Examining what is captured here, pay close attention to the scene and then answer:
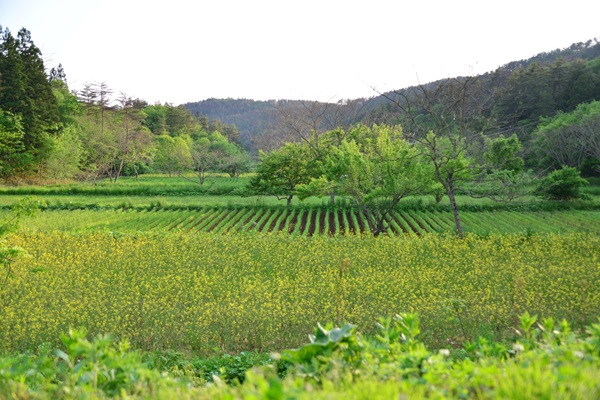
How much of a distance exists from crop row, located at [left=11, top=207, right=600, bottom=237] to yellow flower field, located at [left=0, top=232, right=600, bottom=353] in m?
5.54

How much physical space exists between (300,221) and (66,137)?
123ft

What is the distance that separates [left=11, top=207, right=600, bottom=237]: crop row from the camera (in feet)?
75.8

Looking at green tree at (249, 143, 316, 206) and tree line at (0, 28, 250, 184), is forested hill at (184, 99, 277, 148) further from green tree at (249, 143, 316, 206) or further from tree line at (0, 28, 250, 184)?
green tree at (249, 143, 316, 206)

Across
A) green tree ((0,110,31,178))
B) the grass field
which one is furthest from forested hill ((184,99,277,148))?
the grass field

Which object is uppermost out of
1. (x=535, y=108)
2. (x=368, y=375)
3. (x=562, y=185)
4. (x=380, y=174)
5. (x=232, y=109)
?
(x=232, y=109)

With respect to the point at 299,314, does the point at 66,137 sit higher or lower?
higher

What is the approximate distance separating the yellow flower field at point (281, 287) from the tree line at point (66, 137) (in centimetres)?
3308

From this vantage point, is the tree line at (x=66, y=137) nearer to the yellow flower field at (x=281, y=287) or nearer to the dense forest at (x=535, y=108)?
the dense forest at (x=535, y=108)

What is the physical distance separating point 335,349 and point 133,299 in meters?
9.26

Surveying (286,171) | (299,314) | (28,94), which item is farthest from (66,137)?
(299,314)

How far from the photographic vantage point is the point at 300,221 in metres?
26.2

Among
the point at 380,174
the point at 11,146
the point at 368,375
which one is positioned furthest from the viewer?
the point at 11,146

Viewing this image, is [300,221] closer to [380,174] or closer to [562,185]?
[380,174]

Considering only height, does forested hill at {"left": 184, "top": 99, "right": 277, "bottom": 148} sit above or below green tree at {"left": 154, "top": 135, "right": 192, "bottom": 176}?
above
